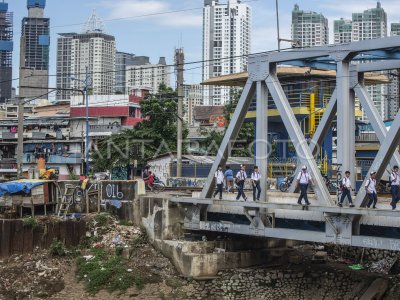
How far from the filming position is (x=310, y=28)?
17762 centimetres

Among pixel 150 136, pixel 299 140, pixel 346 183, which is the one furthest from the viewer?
pixel 150 136

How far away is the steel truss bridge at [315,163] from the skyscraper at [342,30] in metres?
150

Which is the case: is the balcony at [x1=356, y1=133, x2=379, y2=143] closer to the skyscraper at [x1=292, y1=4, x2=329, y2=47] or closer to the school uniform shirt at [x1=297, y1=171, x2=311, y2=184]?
the school uniform shirt at [x1=297, y1=171, x2=311, y2=184]

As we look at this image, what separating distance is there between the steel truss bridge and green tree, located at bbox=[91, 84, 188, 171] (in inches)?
872

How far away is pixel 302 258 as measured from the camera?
23672 mm

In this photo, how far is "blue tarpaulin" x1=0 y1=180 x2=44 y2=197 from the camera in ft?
85.1

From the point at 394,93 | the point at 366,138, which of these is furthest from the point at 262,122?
the point at 394,93

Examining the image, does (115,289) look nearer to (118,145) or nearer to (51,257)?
(51,257)

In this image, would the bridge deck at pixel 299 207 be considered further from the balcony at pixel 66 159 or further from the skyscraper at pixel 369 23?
the skyscraper at pixel 369 23

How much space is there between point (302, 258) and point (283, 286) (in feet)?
8.34

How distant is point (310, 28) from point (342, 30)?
10.0 meters

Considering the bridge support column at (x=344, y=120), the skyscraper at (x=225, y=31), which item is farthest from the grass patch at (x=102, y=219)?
the skyscraper at (x=225, y=31)

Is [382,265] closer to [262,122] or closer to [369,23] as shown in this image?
[262,122]

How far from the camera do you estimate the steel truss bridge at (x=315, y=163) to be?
1717cm
